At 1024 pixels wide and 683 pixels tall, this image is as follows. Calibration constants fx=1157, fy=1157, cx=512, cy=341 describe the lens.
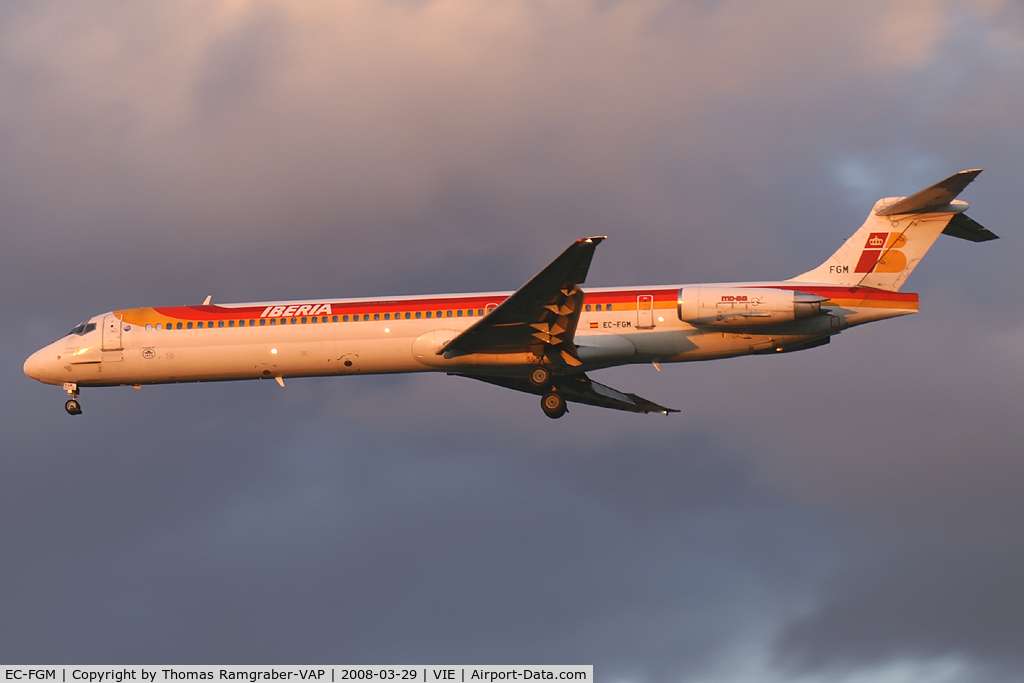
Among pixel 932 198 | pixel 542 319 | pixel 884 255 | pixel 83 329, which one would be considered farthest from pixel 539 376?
pixel 83 329

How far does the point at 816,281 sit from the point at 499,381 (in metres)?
8.83

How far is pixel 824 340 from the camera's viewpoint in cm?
2711

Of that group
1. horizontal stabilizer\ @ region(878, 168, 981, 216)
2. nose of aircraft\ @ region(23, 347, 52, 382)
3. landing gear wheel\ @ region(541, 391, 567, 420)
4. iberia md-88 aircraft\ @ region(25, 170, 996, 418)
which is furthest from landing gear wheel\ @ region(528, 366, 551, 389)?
nose of aircraft\ @ region(23, 347, 52, 382)

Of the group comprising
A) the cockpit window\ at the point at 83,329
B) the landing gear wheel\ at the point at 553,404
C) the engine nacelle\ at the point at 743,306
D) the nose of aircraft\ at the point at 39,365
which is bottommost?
the landing gear wheel\ at the point at 553,404

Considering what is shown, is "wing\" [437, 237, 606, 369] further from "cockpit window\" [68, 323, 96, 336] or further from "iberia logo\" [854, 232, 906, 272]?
"cockpit window\" [68, 323, 96, 336]

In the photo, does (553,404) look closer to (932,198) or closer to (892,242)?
(892,242)

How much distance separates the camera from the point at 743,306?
26016mm

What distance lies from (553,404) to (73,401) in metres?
12.8

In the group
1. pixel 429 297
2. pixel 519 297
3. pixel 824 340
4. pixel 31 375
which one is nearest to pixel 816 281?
pixel 824 340

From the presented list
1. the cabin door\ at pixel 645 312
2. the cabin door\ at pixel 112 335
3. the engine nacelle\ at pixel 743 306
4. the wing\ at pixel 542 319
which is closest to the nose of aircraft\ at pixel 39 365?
the cabin door\ at pixel 112 335

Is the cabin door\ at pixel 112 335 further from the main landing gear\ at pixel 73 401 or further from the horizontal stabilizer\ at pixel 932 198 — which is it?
the horizontal stabilizer\ at pixel 932 198

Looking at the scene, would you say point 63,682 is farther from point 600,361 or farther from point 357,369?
point 600,361

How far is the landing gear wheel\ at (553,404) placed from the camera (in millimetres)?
28562

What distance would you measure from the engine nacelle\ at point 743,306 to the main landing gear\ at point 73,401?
16.1 metres
